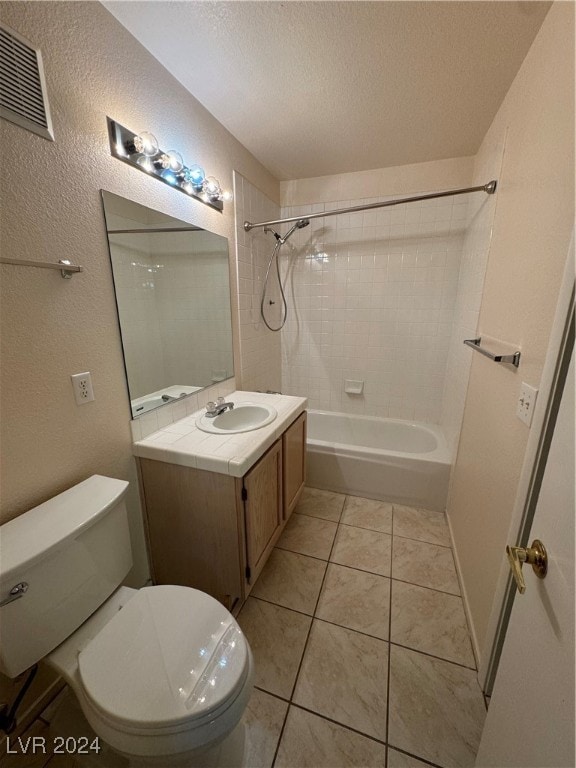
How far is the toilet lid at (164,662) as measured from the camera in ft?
2.28

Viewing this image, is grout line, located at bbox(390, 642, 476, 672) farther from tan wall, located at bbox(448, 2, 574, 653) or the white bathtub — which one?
the white bathtub

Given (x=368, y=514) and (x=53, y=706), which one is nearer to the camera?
(x=53, y=706)

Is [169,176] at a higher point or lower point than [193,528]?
higher

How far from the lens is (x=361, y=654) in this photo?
1212mm

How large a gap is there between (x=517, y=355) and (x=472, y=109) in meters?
1.45

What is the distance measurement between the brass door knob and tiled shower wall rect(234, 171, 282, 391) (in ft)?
5.66

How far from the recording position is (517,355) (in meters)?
1.04

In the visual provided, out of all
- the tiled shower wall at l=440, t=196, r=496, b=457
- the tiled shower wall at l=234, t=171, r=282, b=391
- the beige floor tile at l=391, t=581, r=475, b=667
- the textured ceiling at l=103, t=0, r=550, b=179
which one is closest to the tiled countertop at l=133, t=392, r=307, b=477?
the tiled shower wall at l=234, t=171, r=282, b=391

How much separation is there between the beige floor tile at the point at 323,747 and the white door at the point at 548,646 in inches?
19.1

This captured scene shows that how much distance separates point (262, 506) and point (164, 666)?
0.64m

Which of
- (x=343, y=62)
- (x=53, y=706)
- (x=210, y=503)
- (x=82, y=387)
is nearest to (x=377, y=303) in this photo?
(x=343, y=62)

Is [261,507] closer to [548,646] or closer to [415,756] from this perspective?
[415,756]

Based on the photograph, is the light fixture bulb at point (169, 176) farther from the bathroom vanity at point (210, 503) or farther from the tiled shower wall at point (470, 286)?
the tiled shower wall at point (470, 286)

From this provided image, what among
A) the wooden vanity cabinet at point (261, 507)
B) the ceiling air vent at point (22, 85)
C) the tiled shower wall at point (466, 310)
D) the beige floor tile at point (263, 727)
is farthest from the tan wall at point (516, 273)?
the ceiling air vent at point (22, 85)
